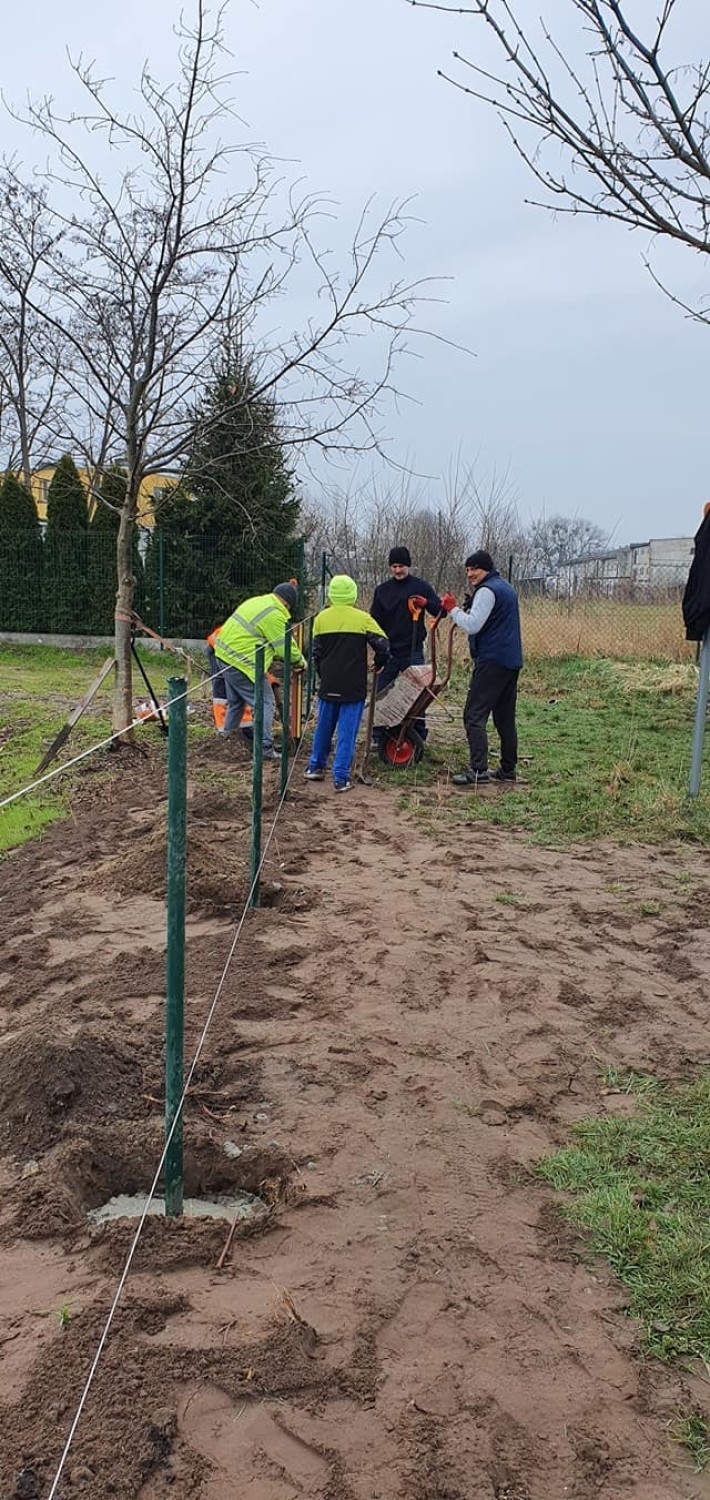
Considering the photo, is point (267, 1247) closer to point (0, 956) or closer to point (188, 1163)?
point (188, 1163)

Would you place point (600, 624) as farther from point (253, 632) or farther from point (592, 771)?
point (253, 632)

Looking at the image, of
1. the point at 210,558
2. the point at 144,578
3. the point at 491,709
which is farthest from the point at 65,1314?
the point at 144,578

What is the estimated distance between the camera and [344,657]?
8211 mm

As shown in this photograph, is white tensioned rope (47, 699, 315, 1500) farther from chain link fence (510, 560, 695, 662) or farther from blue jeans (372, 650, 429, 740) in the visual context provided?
chain link fence (510, 560, 695, 662)

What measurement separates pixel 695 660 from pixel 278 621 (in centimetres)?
1093

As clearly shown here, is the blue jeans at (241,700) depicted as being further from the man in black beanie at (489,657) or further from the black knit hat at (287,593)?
the man in black beanie at (489,657)

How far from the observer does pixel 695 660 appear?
17.8 meters

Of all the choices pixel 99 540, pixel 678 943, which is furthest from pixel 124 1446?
pixel 99 540

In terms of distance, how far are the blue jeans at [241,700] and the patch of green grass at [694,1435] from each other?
7.33 meters

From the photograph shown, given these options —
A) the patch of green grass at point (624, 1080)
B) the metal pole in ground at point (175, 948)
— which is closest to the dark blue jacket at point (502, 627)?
the patch of green grass at point (624, 1080)

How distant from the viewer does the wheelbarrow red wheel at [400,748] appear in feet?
30.5

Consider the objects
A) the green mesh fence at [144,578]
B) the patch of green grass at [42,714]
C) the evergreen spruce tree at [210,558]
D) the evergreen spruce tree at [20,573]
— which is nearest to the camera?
the patch of green grass at [42,714]

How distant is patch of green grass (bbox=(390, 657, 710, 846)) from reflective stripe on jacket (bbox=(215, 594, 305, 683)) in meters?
1.65

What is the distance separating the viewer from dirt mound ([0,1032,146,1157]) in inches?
128
